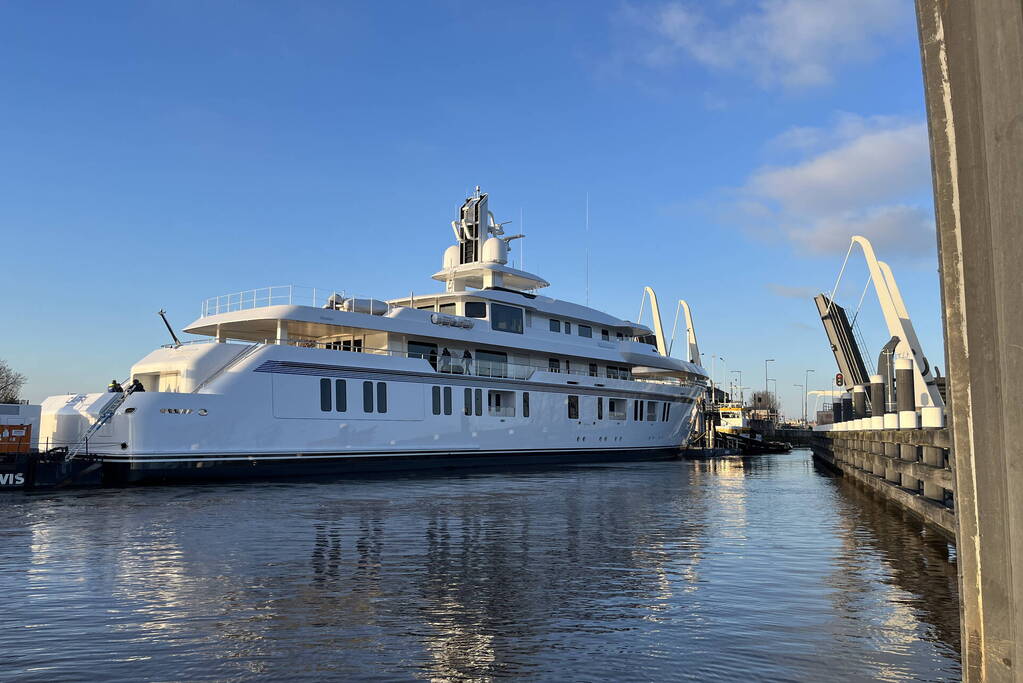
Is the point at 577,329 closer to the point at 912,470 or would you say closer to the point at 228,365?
the point at 228,365

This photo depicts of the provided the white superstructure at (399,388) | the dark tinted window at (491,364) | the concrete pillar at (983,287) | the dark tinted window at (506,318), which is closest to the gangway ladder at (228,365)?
the white superstructure at (399,388)

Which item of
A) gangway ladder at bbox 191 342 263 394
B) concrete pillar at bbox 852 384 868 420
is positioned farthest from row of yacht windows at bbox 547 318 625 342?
gangway ladder at bbox 191 342 263 394

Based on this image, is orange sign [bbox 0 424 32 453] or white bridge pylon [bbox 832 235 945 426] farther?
white bridge pylon [bbox 832 235 945 426]

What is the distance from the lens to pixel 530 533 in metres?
13.4

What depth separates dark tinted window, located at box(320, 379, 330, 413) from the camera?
2758cm

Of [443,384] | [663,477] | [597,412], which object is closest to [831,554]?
[663,477]

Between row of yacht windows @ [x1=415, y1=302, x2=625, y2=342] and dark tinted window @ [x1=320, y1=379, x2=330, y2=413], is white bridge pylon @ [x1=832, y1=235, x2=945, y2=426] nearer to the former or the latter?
row of yacht windows @ [x1=415, y1=302, x2=625, y2=342]

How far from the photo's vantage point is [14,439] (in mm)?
24547

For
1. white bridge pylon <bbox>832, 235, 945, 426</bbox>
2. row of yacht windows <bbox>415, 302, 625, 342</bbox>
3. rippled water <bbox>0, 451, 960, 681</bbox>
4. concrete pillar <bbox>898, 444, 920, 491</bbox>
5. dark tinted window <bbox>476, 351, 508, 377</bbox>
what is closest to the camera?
rippled water <bbox>0, 451, 960, 681</bbox>

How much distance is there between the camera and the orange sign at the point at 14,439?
2439cm

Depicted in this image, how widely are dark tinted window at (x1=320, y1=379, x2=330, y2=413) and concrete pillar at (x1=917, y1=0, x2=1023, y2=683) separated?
25.9 meters

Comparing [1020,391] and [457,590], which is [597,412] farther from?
[1020,391]

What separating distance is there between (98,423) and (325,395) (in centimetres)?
713

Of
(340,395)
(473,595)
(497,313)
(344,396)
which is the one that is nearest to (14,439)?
(340,395)
